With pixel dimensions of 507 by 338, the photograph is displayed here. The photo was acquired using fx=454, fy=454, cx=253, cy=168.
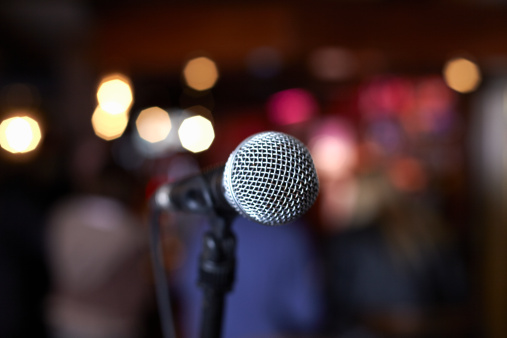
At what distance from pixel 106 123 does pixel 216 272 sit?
4649mm

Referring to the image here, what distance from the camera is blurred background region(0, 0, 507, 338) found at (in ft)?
8.59

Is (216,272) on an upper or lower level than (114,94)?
lower

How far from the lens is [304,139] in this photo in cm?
548

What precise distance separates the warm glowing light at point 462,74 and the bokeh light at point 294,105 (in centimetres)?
165

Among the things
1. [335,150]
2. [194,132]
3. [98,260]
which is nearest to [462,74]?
[335,150]

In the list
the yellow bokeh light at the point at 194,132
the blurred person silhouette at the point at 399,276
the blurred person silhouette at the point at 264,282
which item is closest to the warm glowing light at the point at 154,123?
the yellow bokeh light at the point at 194,132

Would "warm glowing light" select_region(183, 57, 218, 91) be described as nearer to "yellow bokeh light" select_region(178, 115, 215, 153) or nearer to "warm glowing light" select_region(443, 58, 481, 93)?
"warm glowing light" select_region(443, 58, 481, 93)

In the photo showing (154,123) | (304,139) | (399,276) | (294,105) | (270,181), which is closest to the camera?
(270,181)

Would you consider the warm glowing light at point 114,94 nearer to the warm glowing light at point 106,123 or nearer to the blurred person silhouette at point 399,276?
the warm glowing light at point 106,123

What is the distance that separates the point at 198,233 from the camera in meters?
1.95

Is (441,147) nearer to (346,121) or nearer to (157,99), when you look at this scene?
(346,121)

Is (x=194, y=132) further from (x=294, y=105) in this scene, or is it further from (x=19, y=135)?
(x=19, y=135)

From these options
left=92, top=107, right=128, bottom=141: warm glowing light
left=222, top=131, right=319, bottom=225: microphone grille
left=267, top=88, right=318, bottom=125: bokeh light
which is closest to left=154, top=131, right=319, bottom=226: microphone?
left=222, top=131, right=319, bottom=225: microphone grille

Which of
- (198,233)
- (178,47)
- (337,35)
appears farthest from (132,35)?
(198,233)
